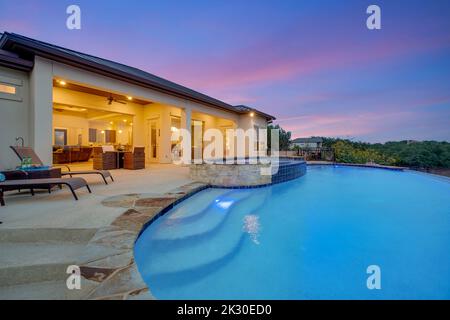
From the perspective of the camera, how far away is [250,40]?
11398 millimetres

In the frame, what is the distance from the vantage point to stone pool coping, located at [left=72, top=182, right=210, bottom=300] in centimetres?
139

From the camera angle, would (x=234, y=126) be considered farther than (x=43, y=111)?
Yes

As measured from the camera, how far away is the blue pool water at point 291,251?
2.24 metres

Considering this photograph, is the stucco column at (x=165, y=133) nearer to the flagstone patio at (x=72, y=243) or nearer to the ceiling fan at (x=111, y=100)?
the ceiling fan at (x=111, y=100)

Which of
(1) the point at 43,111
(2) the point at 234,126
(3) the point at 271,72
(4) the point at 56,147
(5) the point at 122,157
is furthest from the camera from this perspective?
(2) the point at 234,126

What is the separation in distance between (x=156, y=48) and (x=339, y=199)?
1213 centimetres

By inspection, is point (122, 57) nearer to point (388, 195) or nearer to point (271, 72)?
point (271, 72)

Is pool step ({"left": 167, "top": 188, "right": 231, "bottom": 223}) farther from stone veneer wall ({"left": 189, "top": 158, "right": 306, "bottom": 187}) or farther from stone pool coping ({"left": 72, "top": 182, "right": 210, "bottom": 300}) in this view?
stone veneer wall ({"left": 189, "top": 158, "right": 306, "bottom": 187})

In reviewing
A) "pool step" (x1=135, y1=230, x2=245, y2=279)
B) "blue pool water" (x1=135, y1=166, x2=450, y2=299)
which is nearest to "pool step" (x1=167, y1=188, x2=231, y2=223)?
"blue pool water" (x1=135, y1=166, x2=450, y2=299)

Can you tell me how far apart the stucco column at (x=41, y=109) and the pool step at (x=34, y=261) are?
4474mm

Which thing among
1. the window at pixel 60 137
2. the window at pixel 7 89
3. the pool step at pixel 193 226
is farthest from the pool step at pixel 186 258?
the window at pixel 60 137
